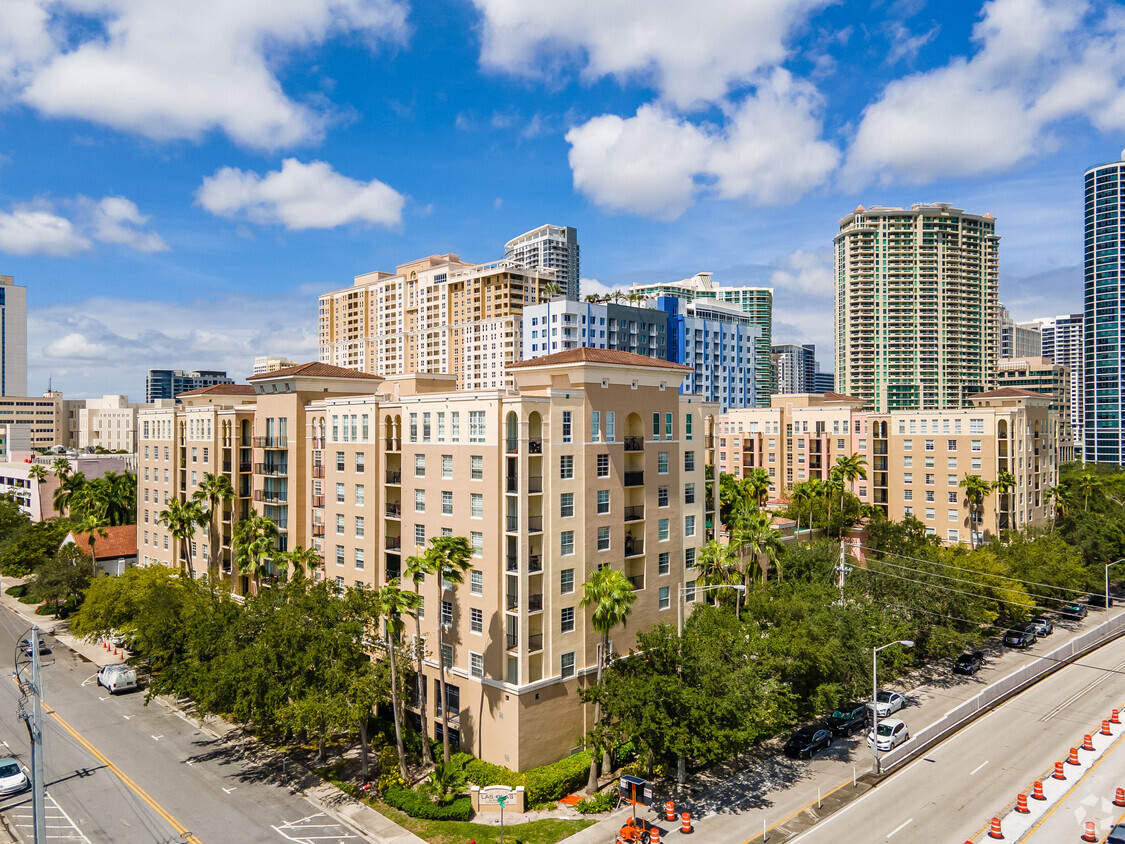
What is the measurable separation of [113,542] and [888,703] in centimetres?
8745

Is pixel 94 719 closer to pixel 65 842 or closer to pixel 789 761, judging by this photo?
pixel 65 842

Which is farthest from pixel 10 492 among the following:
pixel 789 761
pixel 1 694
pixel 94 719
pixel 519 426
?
pixel 789 761

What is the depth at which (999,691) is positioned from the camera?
5553 cm

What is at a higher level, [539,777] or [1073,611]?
[1073,611]

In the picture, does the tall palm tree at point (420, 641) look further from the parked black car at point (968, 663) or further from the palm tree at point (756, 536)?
the parked black car at point (968, 663)

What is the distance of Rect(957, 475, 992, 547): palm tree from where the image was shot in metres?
86.3

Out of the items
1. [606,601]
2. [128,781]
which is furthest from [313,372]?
[606,601]

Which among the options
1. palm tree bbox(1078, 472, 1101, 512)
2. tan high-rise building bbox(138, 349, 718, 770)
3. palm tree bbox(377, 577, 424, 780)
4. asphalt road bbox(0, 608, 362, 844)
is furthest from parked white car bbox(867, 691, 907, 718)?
palm tree bbox(1078, 472, 1101, 512)

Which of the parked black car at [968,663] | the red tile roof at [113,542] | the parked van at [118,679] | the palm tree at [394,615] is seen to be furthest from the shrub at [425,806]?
the red tile roof at [113,542]

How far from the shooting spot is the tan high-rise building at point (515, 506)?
151 feet

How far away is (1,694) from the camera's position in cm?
5769

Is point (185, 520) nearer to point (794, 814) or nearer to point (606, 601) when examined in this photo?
point (606, 601)

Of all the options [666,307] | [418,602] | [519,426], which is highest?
[666,307]

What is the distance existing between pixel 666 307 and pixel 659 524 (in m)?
149
